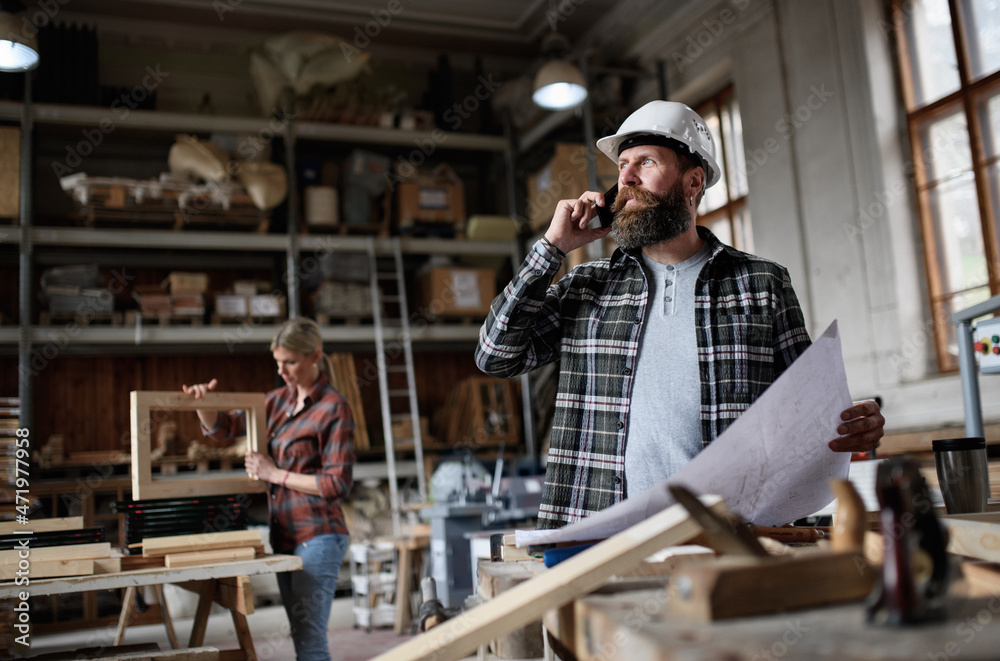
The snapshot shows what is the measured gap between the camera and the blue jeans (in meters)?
3.17

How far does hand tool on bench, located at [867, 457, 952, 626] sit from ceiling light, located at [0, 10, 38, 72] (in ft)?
19.8

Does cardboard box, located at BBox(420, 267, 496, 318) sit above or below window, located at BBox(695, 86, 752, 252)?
below

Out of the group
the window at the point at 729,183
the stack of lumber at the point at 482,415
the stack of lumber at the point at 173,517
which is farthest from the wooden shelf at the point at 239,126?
the stack of lumber at the point at 173,517

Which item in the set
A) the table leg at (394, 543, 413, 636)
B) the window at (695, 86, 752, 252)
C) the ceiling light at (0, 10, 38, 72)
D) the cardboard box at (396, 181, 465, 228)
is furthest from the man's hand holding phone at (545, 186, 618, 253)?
the cardboard box at (396, 181, 465, 228)

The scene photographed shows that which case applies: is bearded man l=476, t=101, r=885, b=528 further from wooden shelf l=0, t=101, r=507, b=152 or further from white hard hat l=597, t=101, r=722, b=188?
wooden shelf l=0, t=101, r=507, b=152

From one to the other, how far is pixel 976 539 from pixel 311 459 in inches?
106

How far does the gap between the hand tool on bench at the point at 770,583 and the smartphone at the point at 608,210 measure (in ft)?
3.50

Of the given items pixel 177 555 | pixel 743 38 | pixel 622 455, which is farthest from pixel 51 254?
pixel 622 455

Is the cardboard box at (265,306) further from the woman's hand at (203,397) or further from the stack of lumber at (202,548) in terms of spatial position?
the stack of lumber at (202,548)

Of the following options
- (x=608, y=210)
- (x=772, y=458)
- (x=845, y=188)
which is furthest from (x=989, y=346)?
(x=845, y=188)

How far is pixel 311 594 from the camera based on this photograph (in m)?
3.19

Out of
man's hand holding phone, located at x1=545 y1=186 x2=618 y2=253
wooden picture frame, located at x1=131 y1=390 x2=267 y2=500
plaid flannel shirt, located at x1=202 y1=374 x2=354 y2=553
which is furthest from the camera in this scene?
plaid flannel shirt, located at x1=202 y1=374 x2=354 y2=553

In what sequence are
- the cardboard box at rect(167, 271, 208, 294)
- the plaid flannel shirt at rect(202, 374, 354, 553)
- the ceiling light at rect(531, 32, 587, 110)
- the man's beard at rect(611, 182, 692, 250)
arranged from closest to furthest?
1. the man's beard at rect(611, 182, 692, 250)
2. the plaid flannel shirt at rect(202, 374, 354, 553)
3. the ceiling light at rect(531, 32, 587, 110)
4. the cardboard box at rect(167, 271, 208, 294)

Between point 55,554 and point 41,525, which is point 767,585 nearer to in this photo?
point 55,554
